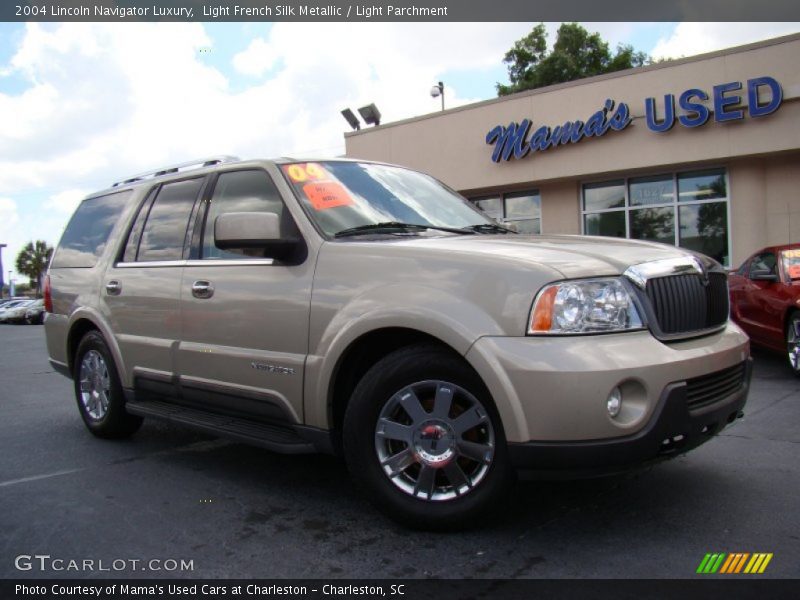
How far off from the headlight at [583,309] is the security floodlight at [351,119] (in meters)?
19.6

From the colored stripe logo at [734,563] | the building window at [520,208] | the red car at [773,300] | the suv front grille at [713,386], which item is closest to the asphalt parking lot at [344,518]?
the colored stripe logo at [734,563]

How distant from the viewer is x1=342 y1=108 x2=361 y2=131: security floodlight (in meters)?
21.8

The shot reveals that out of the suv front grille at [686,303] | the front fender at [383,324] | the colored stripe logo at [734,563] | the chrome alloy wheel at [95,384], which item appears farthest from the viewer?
the chrome alloy wheel at [95,384]

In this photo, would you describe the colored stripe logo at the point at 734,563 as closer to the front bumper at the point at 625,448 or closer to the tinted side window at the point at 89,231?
the front bumper at the point at 625,448

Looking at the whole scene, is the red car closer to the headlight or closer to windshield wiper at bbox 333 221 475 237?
windshield wiper at bbox 333 221 475 237

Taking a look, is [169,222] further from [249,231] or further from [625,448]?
[625,448]

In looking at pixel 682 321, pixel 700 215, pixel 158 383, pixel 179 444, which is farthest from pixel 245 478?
pixel 700 215

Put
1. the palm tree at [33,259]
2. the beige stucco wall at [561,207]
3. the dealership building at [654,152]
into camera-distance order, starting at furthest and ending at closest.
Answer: the palm tree at [33,259]
the beige stucco wall at [561,207]
the dealership building at [654,152]

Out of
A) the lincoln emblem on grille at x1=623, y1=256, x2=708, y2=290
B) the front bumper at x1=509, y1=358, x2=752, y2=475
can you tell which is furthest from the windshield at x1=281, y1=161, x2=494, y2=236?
the front bumper at x1=509, y1=358, x2=752, y2=475

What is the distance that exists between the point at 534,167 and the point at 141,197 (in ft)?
43.5

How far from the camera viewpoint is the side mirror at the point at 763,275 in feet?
26.5

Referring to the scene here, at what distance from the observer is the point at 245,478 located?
14.2 ft

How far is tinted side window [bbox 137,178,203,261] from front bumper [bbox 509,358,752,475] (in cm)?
275
